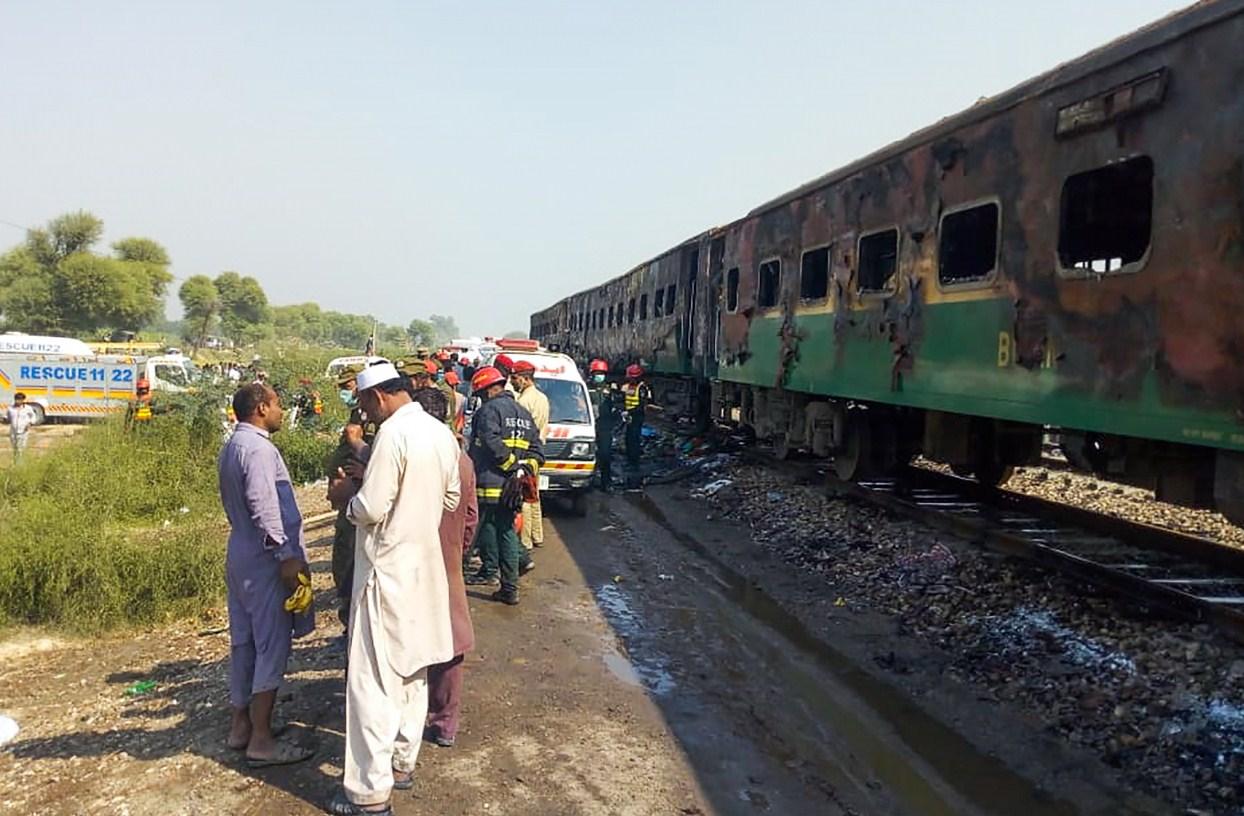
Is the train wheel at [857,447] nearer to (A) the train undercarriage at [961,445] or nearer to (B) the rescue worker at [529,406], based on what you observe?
(A) the train undercarriage at [961,445]

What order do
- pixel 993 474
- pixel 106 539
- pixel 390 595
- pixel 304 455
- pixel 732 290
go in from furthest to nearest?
pixel 304 455
pixel 732 290
pixel 993 474
pixel 106 539
pixel 390 595

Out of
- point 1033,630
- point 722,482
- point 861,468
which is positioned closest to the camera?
point 1033,630

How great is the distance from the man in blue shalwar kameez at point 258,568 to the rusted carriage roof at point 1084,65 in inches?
200

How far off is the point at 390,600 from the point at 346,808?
865mm

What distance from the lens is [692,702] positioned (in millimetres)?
4750

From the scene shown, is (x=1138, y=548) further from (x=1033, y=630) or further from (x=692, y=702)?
(x=692, y=702)

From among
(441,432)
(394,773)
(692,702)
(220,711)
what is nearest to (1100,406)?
(692,702)

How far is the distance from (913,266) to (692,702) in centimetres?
425

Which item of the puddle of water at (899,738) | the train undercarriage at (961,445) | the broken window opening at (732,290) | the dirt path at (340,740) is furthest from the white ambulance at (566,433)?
the puddle of water at (899,738)

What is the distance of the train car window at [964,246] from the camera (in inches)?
261

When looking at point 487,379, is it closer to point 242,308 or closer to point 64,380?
point 64,380

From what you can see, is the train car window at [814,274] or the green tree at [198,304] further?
the green tree at [198,304]

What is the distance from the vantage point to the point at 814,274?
9484 millimetres

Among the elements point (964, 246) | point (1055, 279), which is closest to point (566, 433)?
point (964, 246)
